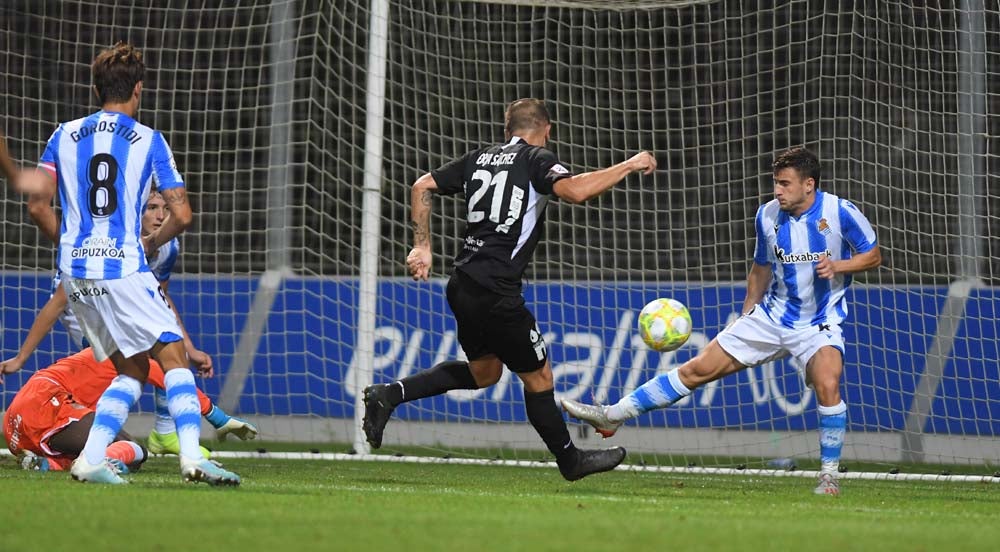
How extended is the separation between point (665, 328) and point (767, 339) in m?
0.56

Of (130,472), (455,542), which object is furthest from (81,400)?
(455,542)

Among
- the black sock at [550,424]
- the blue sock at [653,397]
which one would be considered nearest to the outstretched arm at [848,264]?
the blue sock at [653,397]

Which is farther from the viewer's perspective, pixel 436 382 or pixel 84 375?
pixel 84 375

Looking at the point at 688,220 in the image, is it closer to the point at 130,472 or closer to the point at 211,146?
the point at 211,146

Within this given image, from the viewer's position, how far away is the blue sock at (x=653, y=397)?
7.64 m

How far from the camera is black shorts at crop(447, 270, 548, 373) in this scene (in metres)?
6.92

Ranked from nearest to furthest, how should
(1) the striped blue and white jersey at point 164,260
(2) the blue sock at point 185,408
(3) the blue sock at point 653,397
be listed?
(2) the blue sock at point 185,408 → (3) the blue sock at point 653,397 → (1) the striped blue and white jersey at point 164,260

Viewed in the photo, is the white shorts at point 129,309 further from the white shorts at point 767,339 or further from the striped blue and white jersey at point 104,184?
the white shorts at point 767,339

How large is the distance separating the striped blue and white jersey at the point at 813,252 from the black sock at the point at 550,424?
4.72ft

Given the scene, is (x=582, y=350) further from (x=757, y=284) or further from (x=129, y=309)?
(x=129, y=309)

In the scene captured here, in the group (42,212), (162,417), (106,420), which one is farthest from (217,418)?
(42,212)

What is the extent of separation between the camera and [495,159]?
7.02m

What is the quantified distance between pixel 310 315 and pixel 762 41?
4.78 m

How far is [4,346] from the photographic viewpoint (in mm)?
11031
